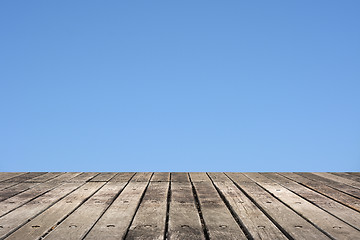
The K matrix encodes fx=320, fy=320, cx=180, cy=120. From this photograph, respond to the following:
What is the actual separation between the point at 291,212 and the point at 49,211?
1379mm

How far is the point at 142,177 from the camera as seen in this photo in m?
3.33

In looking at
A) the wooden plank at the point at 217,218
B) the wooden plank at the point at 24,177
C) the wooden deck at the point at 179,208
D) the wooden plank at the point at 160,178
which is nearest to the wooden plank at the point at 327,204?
the wooden deck at the point at 179,208

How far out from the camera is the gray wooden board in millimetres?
2369

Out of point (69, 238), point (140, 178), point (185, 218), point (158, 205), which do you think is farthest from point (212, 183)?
point (69, 238)

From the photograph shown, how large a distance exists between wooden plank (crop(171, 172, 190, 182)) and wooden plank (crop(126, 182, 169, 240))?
0.69m

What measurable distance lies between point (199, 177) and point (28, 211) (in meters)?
1.83

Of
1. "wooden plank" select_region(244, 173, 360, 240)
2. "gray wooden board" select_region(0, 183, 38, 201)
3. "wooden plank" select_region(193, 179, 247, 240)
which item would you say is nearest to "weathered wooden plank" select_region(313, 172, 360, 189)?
"wooden plank" select_region(244, 173, 360, 240)

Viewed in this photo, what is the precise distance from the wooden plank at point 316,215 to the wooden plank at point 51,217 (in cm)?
130

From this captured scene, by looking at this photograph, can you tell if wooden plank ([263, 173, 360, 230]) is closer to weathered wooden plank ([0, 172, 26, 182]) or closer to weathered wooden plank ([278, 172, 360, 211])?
weathered wooden plank ([278, 172, 360, 211])

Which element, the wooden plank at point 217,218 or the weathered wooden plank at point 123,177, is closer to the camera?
the wooden plank at point 217,218

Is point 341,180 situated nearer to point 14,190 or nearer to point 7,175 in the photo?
point 14,190

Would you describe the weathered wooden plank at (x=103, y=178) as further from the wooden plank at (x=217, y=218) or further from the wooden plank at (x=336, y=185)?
the wooden plank at (x=336, y=185)

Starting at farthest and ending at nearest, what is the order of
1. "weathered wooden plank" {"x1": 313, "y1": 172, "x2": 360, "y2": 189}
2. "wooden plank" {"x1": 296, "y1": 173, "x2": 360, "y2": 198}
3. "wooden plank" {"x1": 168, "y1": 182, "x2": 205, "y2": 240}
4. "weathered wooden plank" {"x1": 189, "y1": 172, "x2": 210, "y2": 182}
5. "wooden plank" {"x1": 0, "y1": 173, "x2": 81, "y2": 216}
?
A: "weathered wooden plank" {"x1": 189, "y1": 172, "x2": 210, "y2": 182}
"weathered wooden plank" {"x1": 313, "y1": 172, "x2": 360, "y2": 189}
"wooden plank" {"x1": 296, "y1": 173, "x2": 360, "y2": 198}
"wooden plank" {"x1": 0, "y1": 173, "x2": 81, "y2": 216}
"wooden plank" {"x1": 168, "y1": 182, "x2": 205, "y2": 240}

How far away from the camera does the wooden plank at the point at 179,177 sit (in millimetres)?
3096
